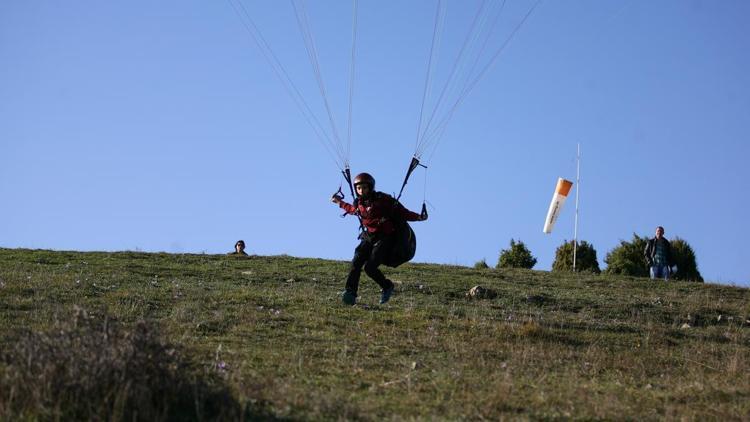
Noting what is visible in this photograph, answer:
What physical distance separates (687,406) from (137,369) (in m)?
5.79

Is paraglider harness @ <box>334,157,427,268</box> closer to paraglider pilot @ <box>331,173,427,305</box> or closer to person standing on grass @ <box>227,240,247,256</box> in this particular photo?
paraglider pilot @ <box>331,173,427,305</box>

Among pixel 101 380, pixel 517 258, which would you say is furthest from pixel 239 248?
pixel 101 380

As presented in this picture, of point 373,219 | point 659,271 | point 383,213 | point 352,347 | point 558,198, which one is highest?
point 558,198

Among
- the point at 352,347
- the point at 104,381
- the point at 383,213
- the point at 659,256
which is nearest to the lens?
the point at 104,381

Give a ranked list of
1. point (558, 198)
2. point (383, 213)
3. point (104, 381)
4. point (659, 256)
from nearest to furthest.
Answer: point (104, 381) → point (383, 213) → point (659, 256) → point (558, 198)

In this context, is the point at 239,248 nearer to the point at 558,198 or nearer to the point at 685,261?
the point at 558,198

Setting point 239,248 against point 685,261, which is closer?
point 239,248

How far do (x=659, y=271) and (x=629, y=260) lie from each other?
5.94 metres

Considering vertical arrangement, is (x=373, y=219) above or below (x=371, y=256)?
above

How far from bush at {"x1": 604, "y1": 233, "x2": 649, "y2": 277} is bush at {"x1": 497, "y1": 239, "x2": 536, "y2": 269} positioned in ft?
9.28

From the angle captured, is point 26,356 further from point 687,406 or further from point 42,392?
point 687,406

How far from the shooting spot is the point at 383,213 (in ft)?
50.6

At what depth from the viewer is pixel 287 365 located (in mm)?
10797

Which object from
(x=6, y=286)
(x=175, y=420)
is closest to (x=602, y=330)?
(x=175, y=420)
